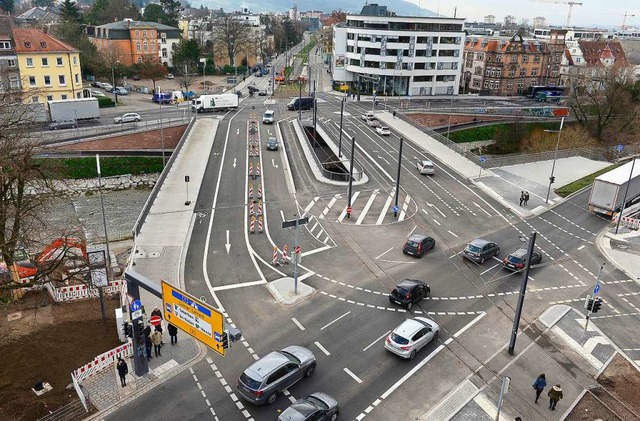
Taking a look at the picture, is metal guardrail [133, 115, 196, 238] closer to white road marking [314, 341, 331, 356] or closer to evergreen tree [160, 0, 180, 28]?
white road marking [314, 341, 331, 356]

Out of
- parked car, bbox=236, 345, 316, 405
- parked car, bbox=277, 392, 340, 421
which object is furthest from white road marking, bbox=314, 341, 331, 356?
parked car, bbox=277, 392, 340, 421

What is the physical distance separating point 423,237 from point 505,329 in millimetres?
9548

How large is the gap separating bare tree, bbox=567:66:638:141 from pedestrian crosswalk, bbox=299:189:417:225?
4879 cm

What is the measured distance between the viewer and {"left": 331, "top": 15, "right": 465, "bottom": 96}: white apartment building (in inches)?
4082

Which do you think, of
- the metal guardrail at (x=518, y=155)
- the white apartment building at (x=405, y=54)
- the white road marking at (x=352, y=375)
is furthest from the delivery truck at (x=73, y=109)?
the white road marking at (x=352, y=375)

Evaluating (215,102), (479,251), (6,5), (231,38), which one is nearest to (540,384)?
(479,251)

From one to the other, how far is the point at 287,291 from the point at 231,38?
11113cm

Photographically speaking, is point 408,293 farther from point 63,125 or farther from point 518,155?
point 63,125

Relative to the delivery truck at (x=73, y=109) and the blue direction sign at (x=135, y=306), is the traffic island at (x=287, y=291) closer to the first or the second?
the blue direction sign at (x=135, y=306)

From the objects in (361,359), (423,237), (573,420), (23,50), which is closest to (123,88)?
(23,50)

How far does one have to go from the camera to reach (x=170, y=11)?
146 meters

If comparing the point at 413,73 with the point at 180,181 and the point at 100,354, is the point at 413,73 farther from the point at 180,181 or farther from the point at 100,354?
the point at 100,354

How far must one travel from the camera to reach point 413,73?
105438 millimetres

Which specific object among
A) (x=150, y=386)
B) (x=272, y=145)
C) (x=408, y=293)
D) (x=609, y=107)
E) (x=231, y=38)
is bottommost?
(x=150, y=386)
